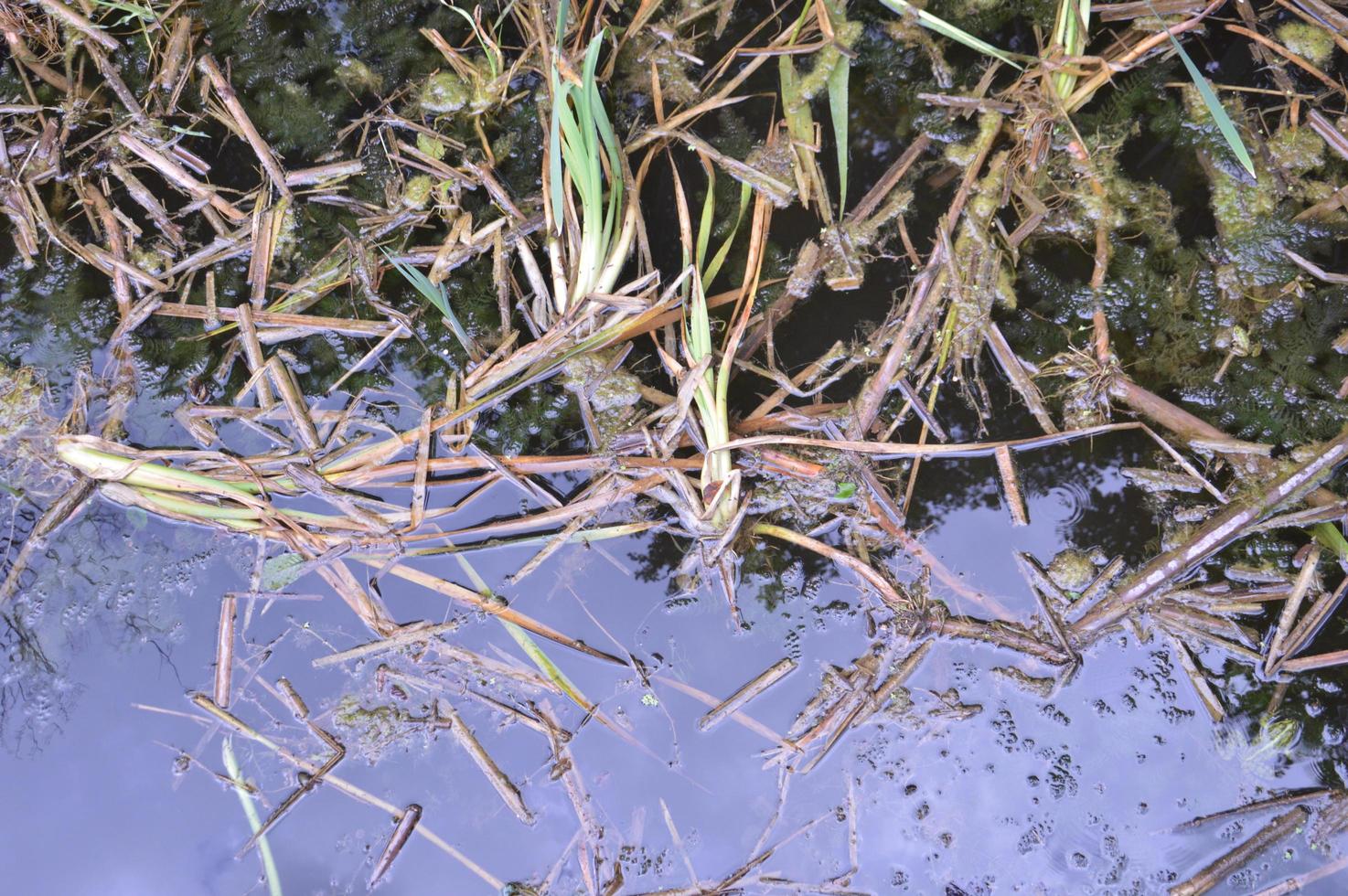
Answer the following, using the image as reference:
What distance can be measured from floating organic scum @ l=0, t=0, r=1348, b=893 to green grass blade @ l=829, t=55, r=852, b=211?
0.01 m

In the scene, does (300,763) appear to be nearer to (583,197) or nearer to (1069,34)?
(583,197)

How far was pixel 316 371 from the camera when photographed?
1.99 metres

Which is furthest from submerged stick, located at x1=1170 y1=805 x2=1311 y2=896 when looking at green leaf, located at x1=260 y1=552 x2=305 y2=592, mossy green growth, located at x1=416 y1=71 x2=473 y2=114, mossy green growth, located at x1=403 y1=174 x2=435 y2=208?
mossy green growth, located at x1=416 y1=71 x2=473 y2=114

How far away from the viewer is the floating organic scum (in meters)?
1.89

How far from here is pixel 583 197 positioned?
Result: 1803 mm

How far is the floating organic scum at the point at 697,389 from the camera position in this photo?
1.89m

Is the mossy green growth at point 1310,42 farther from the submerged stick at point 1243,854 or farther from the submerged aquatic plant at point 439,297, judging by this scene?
the submerged aquatic plant at point 439,297

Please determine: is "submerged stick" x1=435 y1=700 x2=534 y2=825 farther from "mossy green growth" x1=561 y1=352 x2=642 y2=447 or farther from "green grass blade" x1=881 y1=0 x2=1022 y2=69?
"green grass blade" x1=881 y1=0 x2=1022 y2=69

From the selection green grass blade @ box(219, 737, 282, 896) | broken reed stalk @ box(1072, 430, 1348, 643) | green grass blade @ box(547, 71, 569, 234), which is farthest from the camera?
green grass blade @ box(219, 737, 282, 896)

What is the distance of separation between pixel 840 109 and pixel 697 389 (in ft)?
2.54

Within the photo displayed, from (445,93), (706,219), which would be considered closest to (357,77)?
(445,93)

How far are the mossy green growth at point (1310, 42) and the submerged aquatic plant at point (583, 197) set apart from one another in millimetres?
1662

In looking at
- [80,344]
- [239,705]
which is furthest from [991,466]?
[80,344]

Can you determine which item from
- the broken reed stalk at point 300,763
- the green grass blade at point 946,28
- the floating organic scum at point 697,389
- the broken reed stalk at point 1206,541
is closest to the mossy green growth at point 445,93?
the floating organic scum at point 697,389
